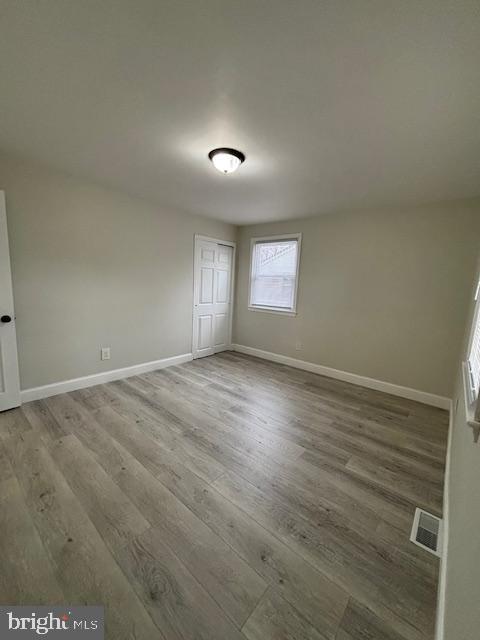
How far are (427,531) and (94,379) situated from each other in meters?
3.45

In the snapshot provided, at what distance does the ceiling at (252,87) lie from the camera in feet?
3.44

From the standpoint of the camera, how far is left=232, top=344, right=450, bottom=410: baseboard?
316cm

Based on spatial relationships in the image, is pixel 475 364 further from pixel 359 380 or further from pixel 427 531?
pixel 359 380

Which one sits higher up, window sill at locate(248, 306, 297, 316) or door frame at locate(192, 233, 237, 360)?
door frame at locate(192, 233, 237, 360)

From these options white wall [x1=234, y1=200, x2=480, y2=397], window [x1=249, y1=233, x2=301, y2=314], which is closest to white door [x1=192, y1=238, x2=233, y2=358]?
window [x1=249, y1=233, x2=301, y2=314]

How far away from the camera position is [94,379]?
10.6 ft

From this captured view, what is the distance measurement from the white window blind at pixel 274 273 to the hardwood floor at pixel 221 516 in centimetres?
217

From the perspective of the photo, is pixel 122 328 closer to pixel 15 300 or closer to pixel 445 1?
pixel 15 300

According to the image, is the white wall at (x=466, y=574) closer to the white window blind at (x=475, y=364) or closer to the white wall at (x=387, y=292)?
the white window blind at (x=475, y=364)

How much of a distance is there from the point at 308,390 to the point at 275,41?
324cm

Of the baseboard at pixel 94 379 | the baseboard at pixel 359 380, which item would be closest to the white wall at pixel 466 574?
the baseboard at pixel 359 380

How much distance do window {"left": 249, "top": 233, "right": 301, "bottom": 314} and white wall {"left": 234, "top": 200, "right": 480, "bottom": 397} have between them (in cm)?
16

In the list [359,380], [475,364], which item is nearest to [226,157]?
[475,364]

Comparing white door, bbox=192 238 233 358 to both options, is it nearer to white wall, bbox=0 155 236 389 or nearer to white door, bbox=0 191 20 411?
white wall, bbox=0 155 236 389
